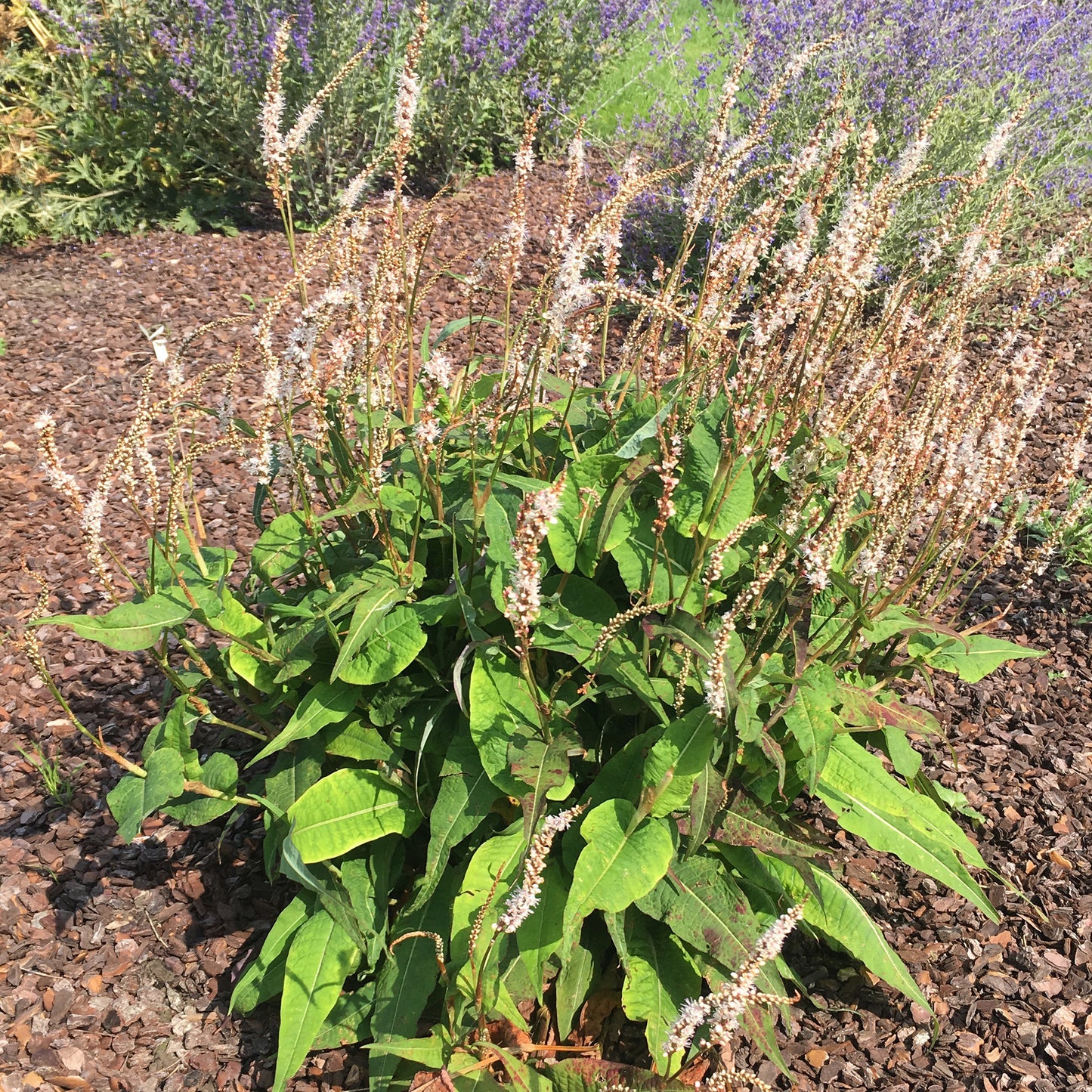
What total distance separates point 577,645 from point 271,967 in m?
1.15

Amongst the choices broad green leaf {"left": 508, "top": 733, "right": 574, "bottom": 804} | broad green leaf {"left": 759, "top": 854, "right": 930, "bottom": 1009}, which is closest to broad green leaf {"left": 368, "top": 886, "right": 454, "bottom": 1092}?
broad green leaf {"left": 508, "top": 733, "right": 574, "bottom": 804}

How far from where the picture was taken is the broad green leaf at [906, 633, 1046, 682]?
2.57 m

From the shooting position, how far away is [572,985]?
2.24 meters

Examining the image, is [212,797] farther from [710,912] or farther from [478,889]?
[710,912]

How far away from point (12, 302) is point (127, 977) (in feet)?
14.8

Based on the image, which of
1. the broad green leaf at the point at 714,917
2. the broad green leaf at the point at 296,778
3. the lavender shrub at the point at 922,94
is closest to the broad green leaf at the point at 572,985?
the broad green leaf at the point at 714,917

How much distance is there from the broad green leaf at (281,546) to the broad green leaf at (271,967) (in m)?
0.85

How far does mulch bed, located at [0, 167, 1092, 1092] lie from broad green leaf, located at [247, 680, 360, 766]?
75 centimetres

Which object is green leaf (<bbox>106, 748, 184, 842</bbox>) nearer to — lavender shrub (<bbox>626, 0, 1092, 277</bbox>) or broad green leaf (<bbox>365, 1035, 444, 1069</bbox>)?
broad green leaf (<bbox>365, 1035, 444, 1069</bbox>)

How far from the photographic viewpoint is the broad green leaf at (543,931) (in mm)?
2164

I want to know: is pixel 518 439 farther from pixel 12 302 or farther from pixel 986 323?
pixel 12 302

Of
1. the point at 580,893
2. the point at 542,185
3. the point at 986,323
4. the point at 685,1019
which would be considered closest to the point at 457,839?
the point at 580,893

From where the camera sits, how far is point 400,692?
7.93 feet

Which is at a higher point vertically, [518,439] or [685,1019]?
[518,439]
